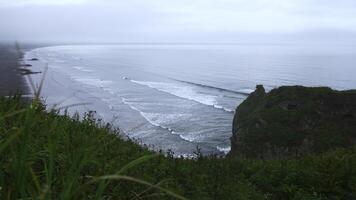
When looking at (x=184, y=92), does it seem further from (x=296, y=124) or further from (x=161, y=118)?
(x=296, y=124)

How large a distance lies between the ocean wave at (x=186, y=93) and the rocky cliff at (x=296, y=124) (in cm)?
1946

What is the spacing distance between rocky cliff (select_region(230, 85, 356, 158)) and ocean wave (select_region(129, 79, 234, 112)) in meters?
19.5

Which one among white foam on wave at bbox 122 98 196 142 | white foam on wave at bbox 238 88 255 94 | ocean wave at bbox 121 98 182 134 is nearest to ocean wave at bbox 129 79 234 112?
white foam on wave at bbox 238 88 255 94

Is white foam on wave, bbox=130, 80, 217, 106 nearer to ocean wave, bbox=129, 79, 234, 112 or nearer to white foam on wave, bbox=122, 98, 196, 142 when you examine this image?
ocean wave, bbox=129, 79, 234, 112

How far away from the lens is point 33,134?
19.1ft

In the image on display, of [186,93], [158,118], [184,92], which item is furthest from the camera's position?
[184,92]

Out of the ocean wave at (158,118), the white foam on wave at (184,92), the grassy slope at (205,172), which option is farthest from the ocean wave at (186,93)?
the grassy slope at (205,172)

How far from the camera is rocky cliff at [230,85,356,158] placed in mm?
27422

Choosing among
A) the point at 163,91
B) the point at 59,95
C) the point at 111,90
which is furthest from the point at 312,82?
the point at 59,95

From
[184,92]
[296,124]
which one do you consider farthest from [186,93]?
[296,124]

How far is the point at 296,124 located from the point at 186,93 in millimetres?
36880

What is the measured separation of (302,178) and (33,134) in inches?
177

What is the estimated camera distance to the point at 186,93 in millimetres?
66125

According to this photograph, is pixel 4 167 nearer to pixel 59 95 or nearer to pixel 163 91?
pixel 59 95
